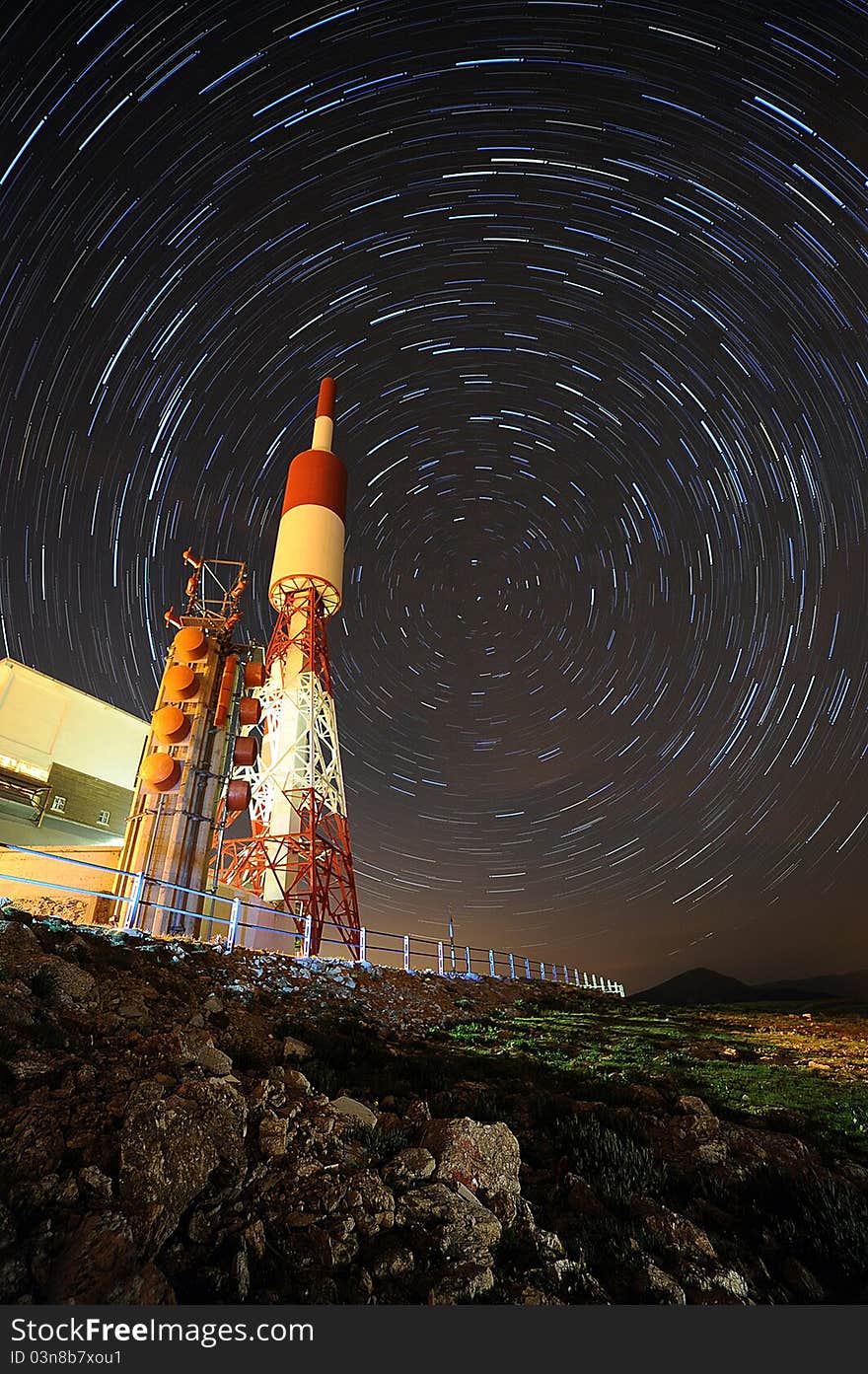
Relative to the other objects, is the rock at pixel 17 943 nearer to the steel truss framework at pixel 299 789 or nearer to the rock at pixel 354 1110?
the rock at pixel 354 1110

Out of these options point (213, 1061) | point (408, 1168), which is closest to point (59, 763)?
point (213, 1061)

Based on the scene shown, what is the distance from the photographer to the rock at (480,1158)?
4930 mm

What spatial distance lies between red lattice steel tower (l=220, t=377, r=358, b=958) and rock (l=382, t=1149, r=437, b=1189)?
1702 cm

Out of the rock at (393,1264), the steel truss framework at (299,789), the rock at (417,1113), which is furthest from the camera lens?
the steel truss framework at (299,789)

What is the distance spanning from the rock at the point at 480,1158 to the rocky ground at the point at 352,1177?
24 mm

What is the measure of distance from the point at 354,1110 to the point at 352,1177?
1.18 m

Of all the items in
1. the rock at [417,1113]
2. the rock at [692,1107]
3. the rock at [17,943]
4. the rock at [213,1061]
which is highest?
the rock at [17,943]

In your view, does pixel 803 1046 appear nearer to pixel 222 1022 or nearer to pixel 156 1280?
pixel 222 1022

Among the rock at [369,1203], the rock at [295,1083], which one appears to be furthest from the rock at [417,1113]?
the rock at [369,1203]

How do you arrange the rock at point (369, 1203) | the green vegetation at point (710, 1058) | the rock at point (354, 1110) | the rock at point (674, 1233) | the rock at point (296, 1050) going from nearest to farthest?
1. the rock at point (369, 1203)
2. the rock at point (674, 1233)
3. the rock at point (354, 1110)
4. the rock at point (296, 1050)
5. the green vegetation at point (710, 1058)

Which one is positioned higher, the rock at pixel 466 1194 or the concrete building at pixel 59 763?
the concrete building at pixel 59 763

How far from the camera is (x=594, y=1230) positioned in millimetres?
4840

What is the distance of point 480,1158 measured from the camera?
5.23 m

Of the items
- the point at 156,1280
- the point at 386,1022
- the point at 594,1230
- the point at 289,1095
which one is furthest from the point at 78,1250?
the point at 386,1022
